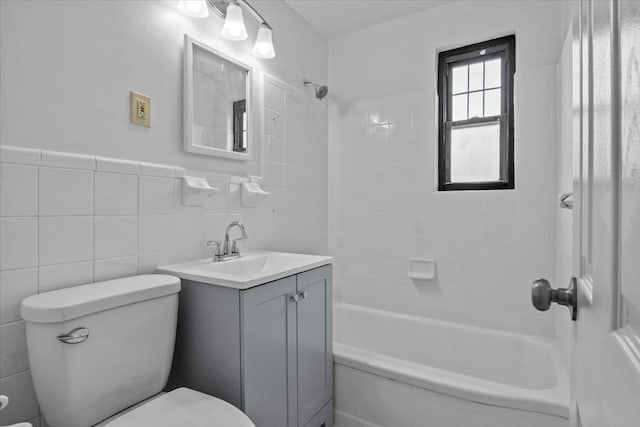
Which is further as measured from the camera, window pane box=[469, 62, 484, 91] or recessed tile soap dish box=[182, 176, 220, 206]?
window pane box=[469, 62, 484, 91]

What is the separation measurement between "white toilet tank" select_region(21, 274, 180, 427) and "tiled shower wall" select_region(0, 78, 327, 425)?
0.34ft

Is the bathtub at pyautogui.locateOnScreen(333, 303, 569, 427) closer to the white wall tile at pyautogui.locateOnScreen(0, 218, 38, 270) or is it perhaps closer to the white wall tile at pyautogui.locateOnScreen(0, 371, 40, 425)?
the white wall tile at pyautogui.locateOnScreen(0, 371, 40, 425)

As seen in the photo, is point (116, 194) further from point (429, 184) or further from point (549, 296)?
point (429, 184)

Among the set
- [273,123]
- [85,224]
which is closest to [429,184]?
[273,123]

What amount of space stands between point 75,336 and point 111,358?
0.15 meters

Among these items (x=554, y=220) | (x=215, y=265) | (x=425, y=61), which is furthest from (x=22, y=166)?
(x=554, y=220)

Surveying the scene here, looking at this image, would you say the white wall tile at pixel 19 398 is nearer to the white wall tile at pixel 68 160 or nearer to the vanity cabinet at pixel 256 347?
the vanity cabinet at pixel 256 347

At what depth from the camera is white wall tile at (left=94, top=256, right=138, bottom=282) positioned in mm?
1220

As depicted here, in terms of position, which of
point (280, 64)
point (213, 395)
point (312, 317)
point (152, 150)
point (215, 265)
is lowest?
point (213, 395)

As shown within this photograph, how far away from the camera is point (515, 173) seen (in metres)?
2.03

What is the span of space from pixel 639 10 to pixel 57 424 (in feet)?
4.75

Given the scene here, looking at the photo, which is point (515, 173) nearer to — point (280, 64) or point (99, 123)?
point (280, 64)

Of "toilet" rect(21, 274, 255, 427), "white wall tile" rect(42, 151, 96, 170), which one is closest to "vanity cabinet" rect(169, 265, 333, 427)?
"toilet" rect(21, 274, 255, 427)

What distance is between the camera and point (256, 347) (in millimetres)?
1224
